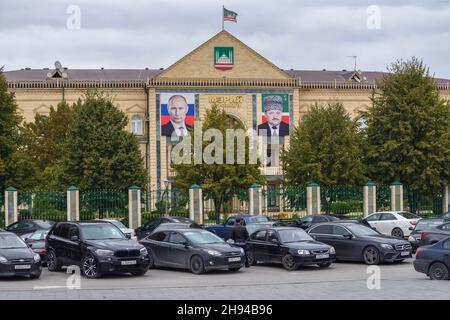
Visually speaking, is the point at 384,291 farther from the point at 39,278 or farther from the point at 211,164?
the point at 211,164

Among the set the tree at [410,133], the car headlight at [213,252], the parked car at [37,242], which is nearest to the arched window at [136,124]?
the tree at [410,133]

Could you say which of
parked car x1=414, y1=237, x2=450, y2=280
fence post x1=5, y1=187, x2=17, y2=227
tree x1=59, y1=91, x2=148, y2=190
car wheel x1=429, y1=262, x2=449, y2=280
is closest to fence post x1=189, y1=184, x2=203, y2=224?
tree x1=59, y1=91, x2=148, y2=190

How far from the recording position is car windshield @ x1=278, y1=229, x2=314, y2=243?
85.1ft

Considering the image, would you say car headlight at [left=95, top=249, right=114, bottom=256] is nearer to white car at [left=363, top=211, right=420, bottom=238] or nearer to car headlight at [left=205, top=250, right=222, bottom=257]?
car headlight at [left=205, top=250, right=222, bottom=257]

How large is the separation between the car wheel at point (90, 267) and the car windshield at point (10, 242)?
1731 mm

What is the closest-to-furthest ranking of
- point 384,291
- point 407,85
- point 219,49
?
point 384,291
point 407,85
point 219,49

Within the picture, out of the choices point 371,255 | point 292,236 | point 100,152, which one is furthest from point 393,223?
point 100,152

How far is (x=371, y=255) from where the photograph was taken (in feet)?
86.6

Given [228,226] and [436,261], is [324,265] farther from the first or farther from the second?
[228,226]

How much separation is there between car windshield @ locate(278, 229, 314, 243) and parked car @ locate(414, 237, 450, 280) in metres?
5.21

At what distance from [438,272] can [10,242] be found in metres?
11.9
